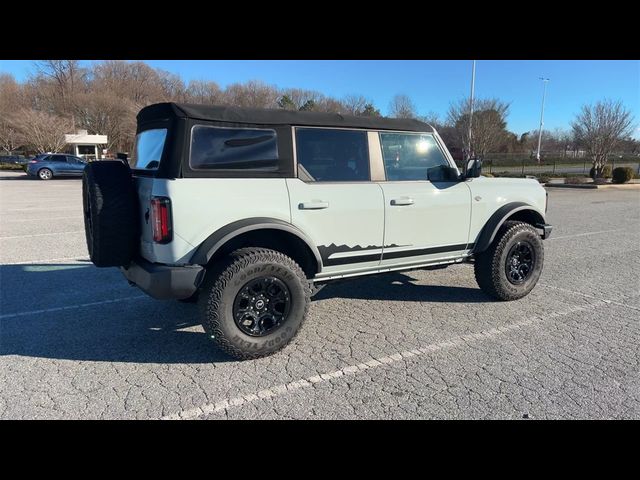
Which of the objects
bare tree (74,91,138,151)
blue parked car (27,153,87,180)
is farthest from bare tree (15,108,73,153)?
blue parked car (27,153,87,180)

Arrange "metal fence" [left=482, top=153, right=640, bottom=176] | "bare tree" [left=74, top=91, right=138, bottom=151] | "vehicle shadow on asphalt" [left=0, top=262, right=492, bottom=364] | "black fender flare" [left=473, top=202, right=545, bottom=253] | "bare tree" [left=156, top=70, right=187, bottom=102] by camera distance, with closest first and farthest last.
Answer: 1. "vehicle shadow on asphalt" [left=0, top=262, right=492, bottom=364]
2. "black fender flare" [left=473, top=202, right=545, bottom=253]
3. "metal fence" [left=482, top=153, right=640, bottom=176]
4. "bare tree" [left=74, top=91, right=138, bottom=151]
5. "bare tree" [left=156, top=70, right=187, bottom=102]

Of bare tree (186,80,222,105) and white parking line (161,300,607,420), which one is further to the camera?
bare tree (186,80,222,105)

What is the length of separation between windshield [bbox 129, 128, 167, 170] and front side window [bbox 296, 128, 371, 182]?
1.15 meters

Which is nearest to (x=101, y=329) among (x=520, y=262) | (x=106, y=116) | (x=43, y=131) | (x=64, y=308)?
(x=64, y=308)

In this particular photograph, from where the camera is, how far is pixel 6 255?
22.0ft

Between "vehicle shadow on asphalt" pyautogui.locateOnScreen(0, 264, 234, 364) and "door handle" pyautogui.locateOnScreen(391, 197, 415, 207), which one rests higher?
"door handle" pyautogui.locateOnScreen(391, 197, 415, 207)

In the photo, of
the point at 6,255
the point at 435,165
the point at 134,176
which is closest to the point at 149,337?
the point at 134,176

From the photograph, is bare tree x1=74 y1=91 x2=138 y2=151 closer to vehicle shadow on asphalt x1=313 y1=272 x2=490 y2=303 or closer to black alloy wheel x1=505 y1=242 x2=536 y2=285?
vehicle shadow on asphalt x1=313 y1=272 x2=490 y2=303

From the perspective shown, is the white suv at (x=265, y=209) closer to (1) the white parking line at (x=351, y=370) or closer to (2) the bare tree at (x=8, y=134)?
(1) the white parking line at (x=351, y=370)

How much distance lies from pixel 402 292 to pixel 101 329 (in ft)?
10.9

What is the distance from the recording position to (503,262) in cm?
457

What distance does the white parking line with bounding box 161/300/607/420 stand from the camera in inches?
106

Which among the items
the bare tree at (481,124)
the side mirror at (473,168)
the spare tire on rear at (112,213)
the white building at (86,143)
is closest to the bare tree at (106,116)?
the white building at (86,143)
